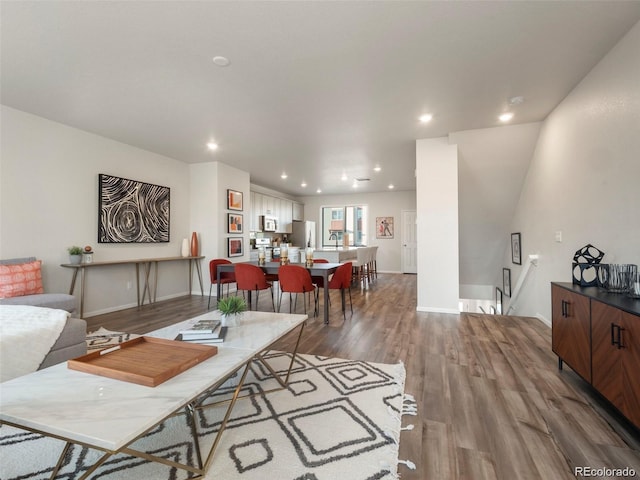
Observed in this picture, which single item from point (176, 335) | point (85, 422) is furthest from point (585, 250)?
point (85, 422)

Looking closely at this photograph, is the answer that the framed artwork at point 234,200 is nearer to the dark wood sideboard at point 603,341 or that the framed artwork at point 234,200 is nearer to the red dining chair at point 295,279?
the red dining chair at point 295,279

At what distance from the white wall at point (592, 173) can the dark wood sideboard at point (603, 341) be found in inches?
23.0

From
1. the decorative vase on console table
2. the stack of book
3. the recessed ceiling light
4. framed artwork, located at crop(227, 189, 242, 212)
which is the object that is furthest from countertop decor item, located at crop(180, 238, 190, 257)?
the stack of book

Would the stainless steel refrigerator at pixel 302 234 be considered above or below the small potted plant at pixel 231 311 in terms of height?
above

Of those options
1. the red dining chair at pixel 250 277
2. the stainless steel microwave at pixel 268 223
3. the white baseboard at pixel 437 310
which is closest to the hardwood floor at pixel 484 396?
the white baseboard at pixel 437 310

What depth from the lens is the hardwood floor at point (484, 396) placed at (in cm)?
143

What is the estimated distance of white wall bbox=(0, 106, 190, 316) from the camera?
342 cm

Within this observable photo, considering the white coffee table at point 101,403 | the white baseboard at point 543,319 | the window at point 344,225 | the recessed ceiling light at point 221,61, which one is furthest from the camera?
the window at point 344,225

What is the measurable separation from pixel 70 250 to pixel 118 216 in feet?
2.83

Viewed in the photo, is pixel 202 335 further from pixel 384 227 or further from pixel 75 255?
pixel 384 227

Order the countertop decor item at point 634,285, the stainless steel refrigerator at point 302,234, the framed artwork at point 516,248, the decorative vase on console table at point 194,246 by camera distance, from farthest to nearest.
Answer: the stainless steel refrigerator at point 302,234 < the decorative vase on console table at point 194,246 < the framed artwork at point 516,248 < the countertop decor item at point 634,285

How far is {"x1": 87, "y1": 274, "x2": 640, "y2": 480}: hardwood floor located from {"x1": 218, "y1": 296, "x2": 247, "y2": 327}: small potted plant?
1.02 meters

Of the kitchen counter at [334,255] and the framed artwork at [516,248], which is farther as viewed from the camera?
the kitchen counter at [334,255]

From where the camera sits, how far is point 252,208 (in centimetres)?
747
